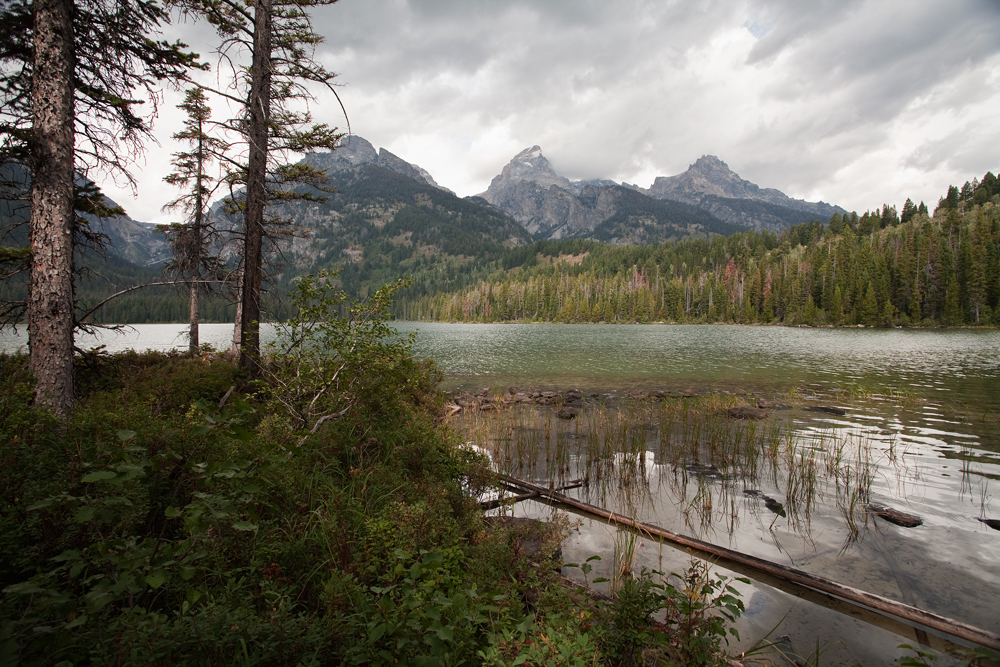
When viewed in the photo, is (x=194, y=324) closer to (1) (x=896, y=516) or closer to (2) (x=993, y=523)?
(1) (x=896, y=516)

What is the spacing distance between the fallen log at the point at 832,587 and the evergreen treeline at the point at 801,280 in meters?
108

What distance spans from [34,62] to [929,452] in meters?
21.3

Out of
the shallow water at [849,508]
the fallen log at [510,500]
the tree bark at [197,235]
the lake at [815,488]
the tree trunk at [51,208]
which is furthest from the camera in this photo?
the tree bark at [197,235]

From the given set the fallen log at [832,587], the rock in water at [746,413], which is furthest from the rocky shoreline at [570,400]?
the fallen log at [832,587]

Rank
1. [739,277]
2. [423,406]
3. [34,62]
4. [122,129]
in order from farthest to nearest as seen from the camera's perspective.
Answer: [739,277] < [423,406] < [122,129] < [34,62]

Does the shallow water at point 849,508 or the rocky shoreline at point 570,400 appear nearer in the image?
the shallow water at point 849,508

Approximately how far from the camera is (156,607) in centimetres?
302

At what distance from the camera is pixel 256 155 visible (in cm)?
1055

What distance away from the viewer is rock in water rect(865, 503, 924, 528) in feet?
23.1

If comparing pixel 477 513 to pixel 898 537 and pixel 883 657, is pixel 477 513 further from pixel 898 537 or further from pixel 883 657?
pixel 898 537

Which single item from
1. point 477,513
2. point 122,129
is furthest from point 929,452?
point 122,129

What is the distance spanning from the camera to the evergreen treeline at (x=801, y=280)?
83.2m

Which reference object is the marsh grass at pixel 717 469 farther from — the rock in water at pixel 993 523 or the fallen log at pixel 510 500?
the rock in water at pixel 993 523

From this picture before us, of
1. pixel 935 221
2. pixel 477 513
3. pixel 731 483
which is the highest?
pixel 935 221
